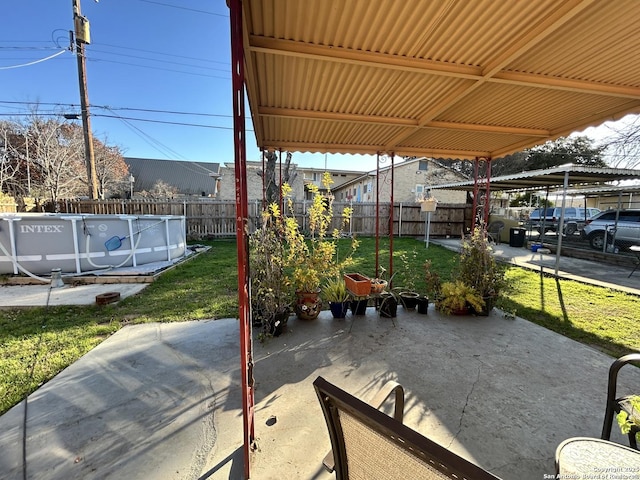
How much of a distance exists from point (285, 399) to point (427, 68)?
9.29 ft

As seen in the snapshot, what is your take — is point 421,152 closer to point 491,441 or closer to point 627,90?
point 627,90

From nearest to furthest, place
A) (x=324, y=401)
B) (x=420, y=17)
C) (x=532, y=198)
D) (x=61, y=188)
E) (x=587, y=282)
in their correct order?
(x=324, y=401) → (x=420, y=17) → (x=587, y=282) → (x=61, y=188) → (x=532, y=198)

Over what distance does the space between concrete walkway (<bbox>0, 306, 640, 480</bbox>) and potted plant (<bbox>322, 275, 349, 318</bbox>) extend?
1.23 feet

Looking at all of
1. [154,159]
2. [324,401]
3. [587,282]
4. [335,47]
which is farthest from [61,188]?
[154,159]

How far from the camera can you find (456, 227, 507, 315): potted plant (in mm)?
4086

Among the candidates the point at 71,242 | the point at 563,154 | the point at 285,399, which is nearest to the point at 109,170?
the point at 71,242

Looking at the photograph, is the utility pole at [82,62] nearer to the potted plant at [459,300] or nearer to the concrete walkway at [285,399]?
the concrete walkway at [285,399]

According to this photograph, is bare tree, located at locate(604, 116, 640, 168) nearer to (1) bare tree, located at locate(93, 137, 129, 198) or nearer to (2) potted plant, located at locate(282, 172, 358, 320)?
(2) potted plant, located at locate(282, 172, 358, 320)

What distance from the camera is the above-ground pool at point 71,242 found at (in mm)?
5469

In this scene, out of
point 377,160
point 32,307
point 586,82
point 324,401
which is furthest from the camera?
point 377,160

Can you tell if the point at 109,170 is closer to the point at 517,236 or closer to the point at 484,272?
the point at 484,272

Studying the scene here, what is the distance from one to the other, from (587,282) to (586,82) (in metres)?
5.21

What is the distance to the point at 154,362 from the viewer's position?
2.78 meters

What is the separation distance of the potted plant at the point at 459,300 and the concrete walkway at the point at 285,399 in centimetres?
57
